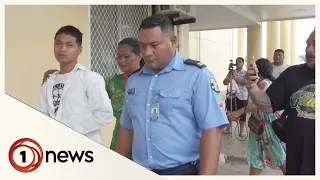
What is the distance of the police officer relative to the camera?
4.74 ft

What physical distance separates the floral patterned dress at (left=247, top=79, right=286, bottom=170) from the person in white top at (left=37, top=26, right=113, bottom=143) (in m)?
1.34

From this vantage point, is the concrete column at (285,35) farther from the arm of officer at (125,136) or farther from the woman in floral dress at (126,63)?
the arm of officer at (125,136)

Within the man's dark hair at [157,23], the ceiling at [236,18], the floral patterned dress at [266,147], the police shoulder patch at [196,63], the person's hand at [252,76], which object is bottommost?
the floral patterned dress at [266,147]

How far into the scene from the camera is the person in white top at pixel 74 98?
1.85m

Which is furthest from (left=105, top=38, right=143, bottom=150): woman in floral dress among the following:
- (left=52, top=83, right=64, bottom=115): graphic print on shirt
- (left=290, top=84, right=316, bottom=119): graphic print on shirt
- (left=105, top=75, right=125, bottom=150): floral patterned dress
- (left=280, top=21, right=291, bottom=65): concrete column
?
(left=280, top=21, right=291, bottom=65): concrete column

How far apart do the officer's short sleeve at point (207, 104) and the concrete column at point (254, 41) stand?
626 centimetres

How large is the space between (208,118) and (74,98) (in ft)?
2.60

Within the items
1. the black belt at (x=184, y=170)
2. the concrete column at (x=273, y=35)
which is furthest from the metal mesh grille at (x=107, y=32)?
the concrete column at (x=273, y=35)

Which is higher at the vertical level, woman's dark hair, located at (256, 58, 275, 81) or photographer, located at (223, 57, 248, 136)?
woman's dark hair, located at (256, 58, 275, 81)

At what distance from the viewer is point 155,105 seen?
1.51m

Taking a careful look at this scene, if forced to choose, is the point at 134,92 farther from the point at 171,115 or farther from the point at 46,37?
the point at 46,37

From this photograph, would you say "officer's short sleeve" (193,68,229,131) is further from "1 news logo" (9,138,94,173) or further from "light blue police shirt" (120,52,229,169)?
"1 news logo" (9,138,94,173)

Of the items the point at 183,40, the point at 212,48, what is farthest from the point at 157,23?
the point at 212,48

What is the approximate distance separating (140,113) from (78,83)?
0.50 meters
